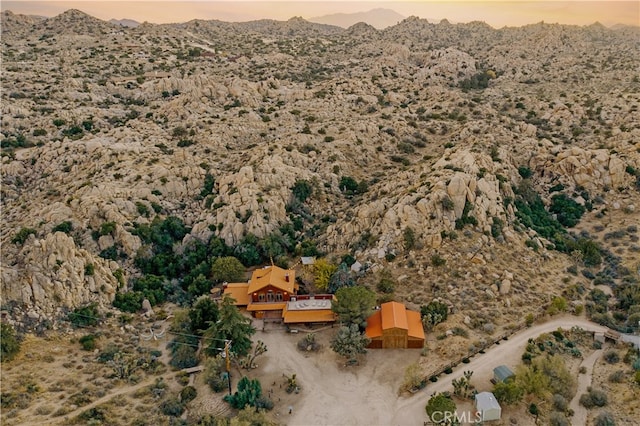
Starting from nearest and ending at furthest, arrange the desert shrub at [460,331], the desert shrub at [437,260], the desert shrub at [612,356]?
the desert shrub at [612,356] → the desert shrub at [460,331] → the desert shrub at [437,260]

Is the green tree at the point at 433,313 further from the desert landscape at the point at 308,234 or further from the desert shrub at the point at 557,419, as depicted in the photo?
the desert shrub at the point at 557,419

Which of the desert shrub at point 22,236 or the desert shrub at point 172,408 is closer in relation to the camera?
the desert shrub at point 172,408

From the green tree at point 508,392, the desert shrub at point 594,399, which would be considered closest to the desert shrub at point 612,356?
the desert shrub at point 594,399

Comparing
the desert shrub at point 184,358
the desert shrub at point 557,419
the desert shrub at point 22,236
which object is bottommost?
the desert shrub at point 184,358

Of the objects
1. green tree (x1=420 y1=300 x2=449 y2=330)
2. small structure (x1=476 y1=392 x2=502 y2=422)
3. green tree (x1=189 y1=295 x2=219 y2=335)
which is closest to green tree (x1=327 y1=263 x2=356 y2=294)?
green tree (x1=420 y1=300 x2=449 y2=330)

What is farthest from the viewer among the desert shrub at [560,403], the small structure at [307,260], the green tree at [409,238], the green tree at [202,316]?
the small structure at [307,260]

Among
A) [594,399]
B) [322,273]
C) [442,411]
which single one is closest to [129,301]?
[322,273]

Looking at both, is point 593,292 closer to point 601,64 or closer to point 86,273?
point 86,273
